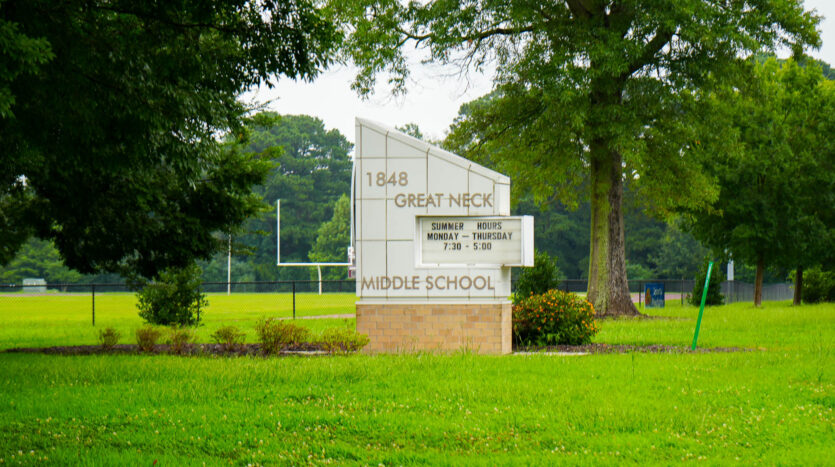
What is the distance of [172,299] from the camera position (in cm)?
2361

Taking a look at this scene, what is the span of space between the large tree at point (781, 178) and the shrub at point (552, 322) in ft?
63.1

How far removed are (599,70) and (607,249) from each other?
678cm

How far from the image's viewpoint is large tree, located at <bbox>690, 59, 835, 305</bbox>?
33.5 metres

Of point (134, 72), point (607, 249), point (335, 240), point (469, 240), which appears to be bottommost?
point (469, 240)

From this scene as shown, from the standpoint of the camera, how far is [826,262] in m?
37.5

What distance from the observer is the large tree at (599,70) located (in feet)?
77.0

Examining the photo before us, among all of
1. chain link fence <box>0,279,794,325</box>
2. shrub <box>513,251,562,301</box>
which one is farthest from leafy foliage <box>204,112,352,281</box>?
shrub <box>513,251,562,301</box>

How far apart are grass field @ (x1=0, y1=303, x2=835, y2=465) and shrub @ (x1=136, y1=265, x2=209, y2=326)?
35.9 feet

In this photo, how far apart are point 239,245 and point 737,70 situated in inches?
655

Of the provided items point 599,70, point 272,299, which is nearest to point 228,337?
point 599,70

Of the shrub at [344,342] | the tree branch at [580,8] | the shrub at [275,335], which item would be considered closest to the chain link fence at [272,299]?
the tree branch at [580,8]

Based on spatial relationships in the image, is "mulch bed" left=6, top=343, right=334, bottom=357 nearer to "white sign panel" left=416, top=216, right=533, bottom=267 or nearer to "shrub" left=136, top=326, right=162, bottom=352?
"shrub" left=136, top=326, right=162, bottom=352

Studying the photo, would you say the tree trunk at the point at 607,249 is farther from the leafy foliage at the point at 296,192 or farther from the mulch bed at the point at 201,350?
the leafy foliage at the point at 296,192

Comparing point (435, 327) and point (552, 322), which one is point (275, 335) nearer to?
point (435, 327)
